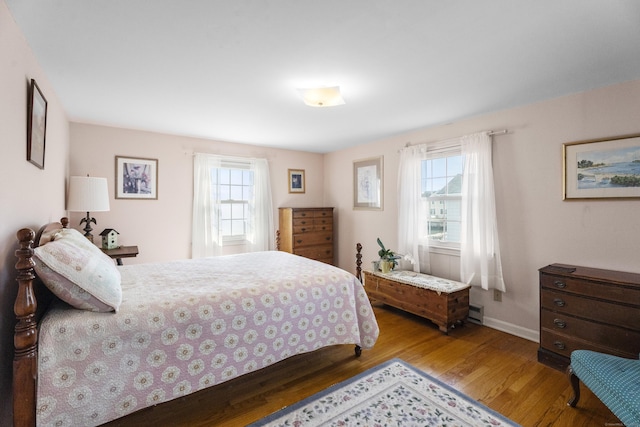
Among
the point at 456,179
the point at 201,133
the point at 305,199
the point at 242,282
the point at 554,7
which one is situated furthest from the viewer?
the point at 305,199

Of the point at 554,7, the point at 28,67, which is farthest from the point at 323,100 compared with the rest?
the point at 28,67

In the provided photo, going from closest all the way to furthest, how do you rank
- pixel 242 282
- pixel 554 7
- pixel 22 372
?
pixel 22 372 → pixel 554 7 → pixel 242 282

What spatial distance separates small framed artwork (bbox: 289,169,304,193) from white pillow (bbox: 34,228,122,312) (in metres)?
3.58

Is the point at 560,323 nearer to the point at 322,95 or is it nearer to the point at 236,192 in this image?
the point at 322,95

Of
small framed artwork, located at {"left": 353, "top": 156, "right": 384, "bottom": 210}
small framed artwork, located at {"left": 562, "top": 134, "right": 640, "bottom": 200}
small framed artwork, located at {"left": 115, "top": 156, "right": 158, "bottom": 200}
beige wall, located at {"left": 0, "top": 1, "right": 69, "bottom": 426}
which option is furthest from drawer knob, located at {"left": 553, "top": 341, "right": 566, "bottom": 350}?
small framed artwork, located at {"left": 115, "top": 156, "right": 158, "bottom": 200}

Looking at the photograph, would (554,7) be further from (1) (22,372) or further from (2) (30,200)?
(2) (30,200)

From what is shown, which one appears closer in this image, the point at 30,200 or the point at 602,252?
the point at 30,200

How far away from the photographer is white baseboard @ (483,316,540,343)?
109 inches

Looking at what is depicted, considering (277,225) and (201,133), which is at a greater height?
(201,133)

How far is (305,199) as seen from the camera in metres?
5.21

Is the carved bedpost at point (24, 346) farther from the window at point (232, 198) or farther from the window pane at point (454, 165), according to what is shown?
→ the window pane at point (454, 165)

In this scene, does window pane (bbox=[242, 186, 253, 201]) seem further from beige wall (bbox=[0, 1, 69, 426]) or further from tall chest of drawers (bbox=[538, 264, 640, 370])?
tall chest of drawers (bbox=[538, 264, 640, 370])

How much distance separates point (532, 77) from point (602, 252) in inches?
63.3

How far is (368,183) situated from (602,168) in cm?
272
